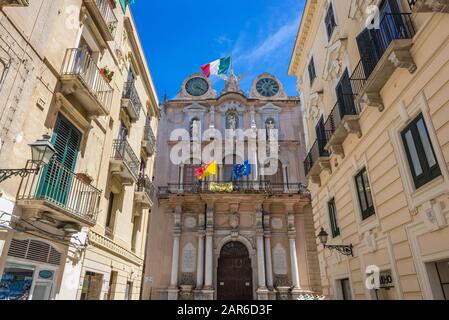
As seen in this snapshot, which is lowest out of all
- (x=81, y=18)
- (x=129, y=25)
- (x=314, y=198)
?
(x=314, y=198)

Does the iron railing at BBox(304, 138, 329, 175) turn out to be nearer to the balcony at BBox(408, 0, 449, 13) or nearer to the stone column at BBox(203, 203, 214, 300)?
the balcony at BBox(408, 0, 449, 13)

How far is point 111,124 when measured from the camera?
1142cm

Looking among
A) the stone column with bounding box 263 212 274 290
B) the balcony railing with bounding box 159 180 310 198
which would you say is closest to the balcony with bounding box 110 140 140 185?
the balcony railing with bounding box 159 180 310 198

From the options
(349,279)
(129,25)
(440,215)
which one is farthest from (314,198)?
(129,25)

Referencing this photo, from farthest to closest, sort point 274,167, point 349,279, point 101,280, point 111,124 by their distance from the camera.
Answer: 1. point 274,167
2. point 111,124
3. point 101,280
4. point 349,279

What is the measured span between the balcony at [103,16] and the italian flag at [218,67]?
959cm

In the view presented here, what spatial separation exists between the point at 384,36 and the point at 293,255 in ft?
53.8

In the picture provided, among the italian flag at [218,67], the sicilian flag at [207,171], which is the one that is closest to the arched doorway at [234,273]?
the sicilian flag at [207,171]

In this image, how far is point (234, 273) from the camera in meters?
20.3

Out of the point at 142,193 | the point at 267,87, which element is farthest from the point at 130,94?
the point at 267,87

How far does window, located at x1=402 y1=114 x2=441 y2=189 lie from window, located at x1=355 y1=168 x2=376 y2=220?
2.00 m

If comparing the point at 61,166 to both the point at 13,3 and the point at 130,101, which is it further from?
the point at 130,101
